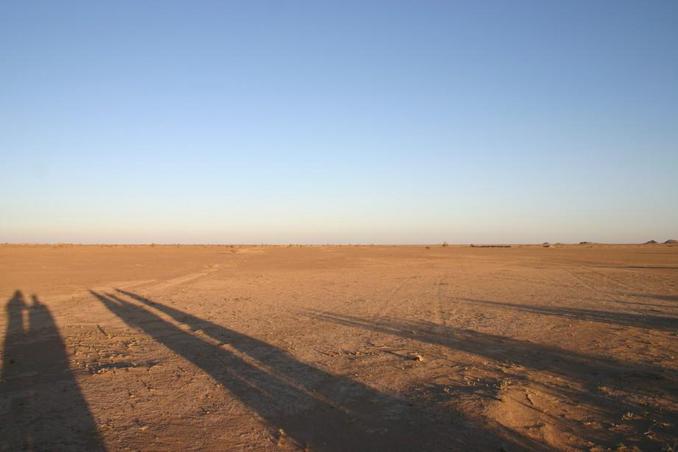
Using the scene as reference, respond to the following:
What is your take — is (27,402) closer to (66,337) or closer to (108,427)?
(108,427)

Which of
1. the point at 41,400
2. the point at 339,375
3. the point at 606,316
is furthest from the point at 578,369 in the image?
the point at 41,400

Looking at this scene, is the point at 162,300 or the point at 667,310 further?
the point at 162,300

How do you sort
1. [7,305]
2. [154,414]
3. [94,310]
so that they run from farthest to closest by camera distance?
[7,305] → [94,310] → [154,414]

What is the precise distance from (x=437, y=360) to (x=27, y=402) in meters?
5.22

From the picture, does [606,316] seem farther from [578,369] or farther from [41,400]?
[41,400]

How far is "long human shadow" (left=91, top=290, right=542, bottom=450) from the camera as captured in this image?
14.1 ft

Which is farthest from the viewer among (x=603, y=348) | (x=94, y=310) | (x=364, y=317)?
(x=94, y=310)

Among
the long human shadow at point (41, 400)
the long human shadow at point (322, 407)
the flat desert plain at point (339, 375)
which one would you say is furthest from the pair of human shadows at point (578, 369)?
the long human shadow at point (41, 400)

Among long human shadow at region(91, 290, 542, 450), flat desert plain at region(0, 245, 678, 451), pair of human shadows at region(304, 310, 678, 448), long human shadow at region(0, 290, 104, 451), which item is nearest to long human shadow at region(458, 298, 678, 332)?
flat desert plain at region(0, 245, 678, 451)

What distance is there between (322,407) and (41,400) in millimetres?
3124

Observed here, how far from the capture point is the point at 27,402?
515 cm

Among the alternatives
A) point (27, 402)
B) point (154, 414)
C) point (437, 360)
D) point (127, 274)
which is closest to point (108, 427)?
point (154, 414)

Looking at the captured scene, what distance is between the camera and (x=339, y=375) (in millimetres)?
6324

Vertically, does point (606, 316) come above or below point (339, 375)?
above
